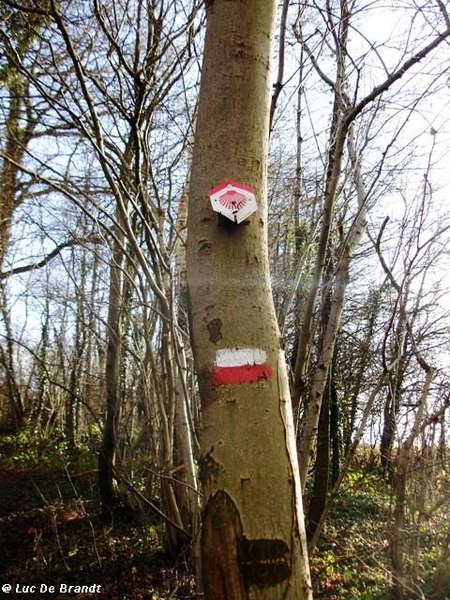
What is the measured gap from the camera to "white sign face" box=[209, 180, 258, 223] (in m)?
1.05

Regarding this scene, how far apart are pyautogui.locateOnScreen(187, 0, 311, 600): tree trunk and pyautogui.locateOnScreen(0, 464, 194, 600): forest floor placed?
88.1 inches

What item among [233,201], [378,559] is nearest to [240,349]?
[233,201]

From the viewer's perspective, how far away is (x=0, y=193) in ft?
27.6

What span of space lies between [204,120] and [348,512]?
278 inches

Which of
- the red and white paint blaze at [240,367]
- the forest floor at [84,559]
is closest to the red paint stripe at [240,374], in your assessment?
the red and white paint blaze at [240,367]

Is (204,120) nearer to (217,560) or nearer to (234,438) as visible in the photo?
(234,438)

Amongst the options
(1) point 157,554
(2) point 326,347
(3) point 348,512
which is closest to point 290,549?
(2) point 326,347

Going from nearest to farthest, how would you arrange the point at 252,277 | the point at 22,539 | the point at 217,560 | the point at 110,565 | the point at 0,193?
the point at 217,560, the point at 252,277, the point at 110,565, the point at 22,539, the point at 0,193

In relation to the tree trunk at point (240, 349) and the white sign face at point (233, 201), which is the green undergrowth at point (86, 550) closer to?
the tree trunk at point (240, 349)

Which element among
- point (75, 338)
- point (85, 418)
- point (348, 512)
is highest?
point (75, 338)

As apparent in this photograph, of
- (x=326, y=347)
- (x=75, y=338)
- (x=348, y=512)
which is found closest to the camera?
(x=326, y=347)

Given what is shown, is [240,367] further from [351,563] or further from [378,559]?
[351,563]

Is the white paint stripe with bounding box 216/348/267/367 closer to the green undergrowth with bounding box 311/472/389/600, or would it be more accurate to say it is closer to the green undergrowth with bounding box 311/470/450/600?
the green undergrowth with bounding box 311/470/450/600

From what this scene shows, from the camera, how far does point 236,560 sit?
842 mm
